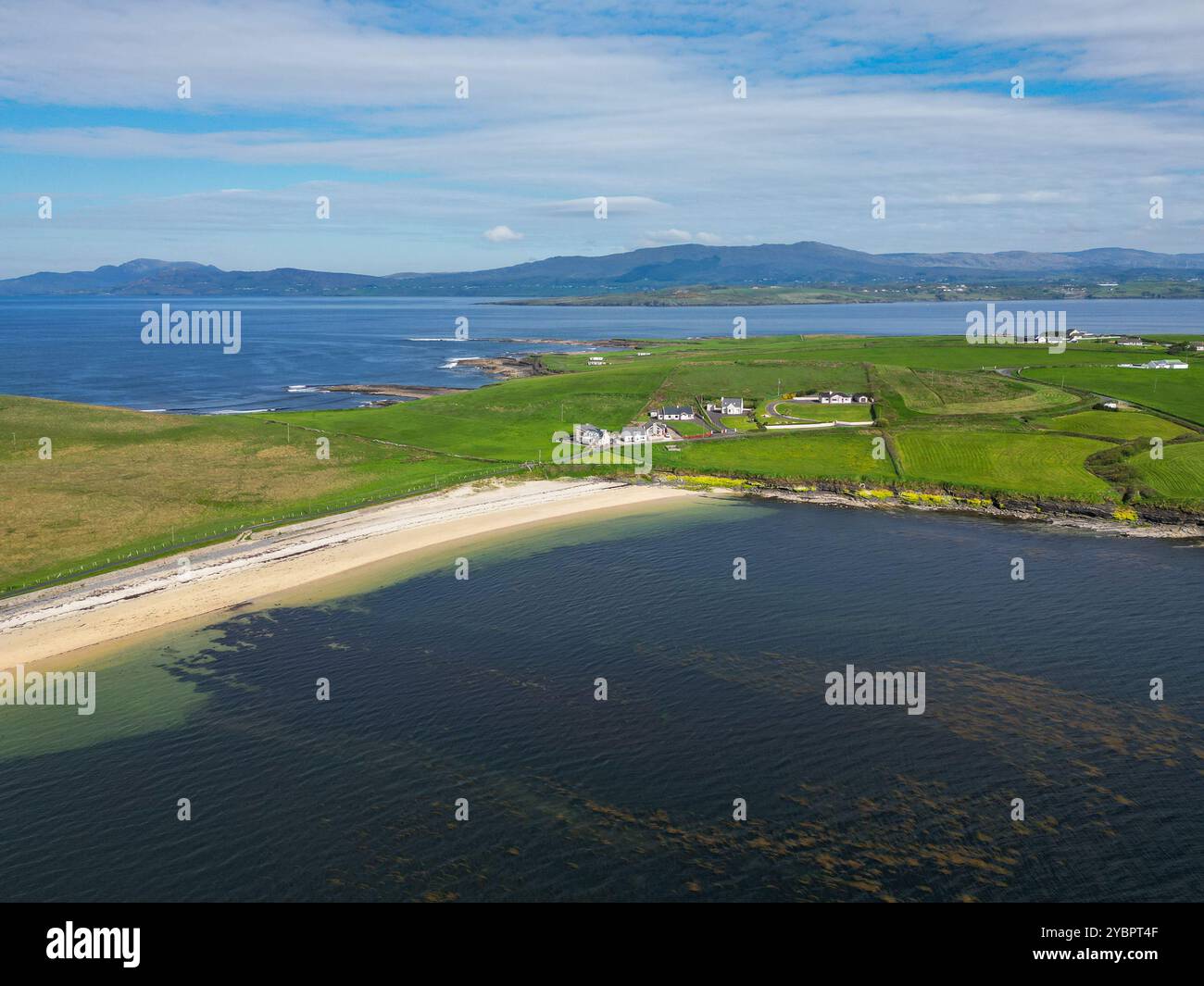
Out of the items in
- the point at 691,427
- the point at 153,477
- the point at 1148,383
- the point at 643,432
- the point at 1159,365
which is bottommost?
the point at 153,477

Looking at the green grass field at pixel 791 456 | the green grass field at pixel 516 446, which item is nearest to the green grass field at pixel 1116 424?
the green grass field at pixel 516 446

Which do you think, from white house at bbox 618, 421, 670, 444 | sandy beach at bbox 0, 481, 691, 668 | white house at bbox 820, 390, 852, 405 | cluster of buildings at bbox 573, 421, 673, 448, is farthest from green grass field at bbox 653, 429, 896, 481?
white house at bbox 820, 390, 852, 405

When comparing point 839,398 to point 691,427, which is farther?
point 839,398

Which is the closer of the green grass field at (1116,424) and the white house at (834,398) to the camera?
the green grass field at (1116,424)

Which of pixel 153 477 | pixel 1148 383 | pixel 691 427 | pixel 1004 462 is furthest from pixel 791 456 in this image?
pixel 1148 383

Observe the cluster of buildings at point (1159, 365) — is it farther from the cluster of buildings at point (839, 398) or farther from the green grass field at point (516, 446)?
the cluster of buildings at point (839, 398)

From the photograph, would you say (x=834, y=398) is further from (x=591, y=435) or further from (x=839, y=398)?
(x=591, y=435)
